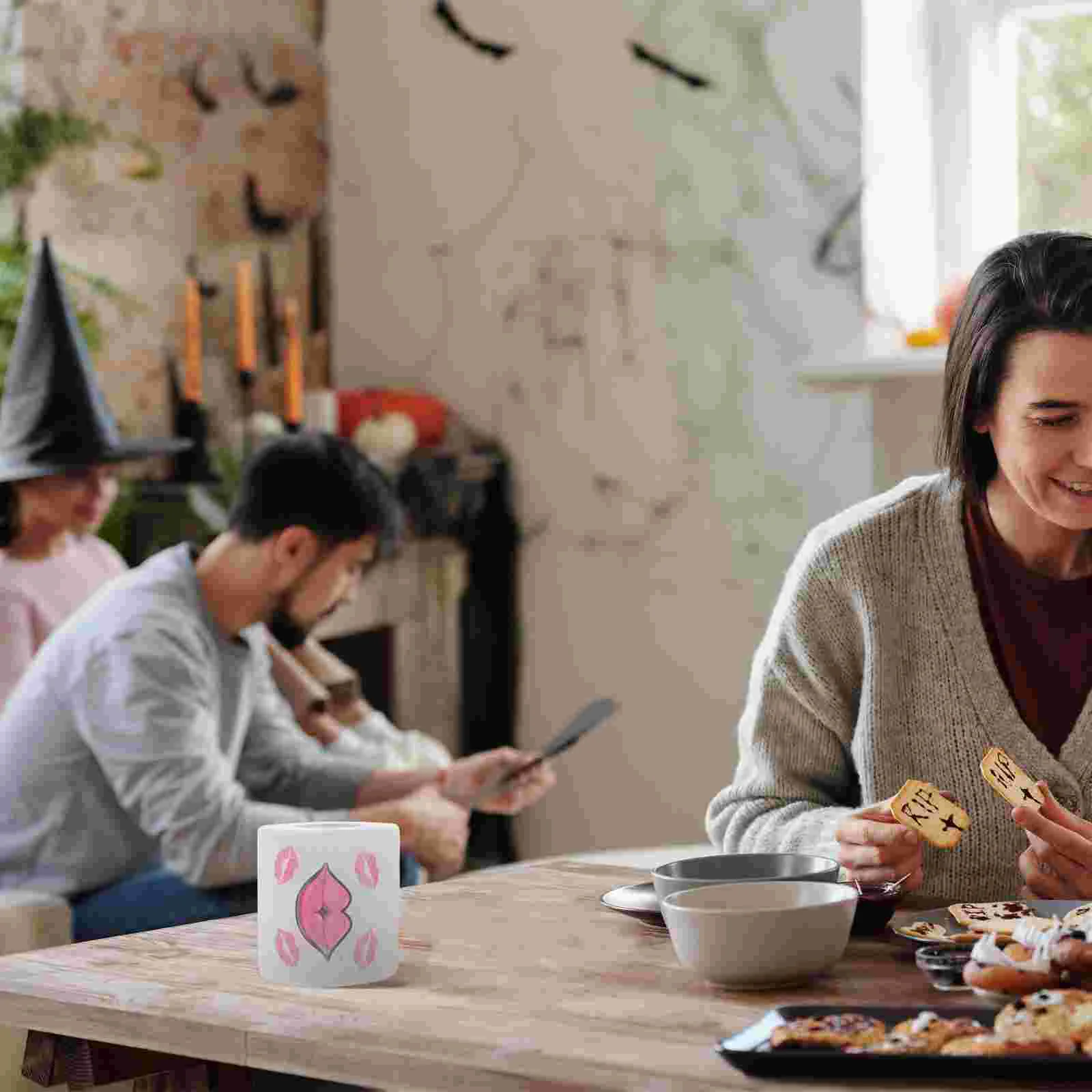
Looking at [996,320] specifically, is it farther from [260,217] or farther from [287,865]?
[260,217]

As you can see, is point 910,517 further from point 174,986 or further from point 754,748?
point 174,986

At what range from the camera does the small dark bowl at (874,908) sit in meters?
1.29

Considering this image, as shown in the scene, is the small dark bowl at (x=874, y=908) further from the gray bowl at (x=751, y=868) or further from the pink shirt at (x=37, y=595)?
the pink shirt at (x=37, y=595)

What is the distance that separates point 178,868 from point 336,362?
198cm

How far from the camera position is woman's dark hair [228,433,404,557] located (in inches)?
96.0

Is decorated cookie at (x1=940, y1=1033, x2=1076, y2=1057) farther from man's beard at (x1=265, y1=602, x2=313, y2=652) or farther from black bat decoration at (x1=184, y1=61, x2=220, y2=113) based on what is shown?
black bat decoration at (x1=184, y1=61, x2=220, y2=113)

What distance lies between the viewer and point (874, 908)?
1300mm

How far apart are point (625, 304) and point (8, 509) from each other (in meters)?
1.42

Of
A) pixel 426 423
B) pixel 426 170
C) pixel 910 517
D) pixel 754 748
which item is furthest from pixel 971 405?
pixel 426 170

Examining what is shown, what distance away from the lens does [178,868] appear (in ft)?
7.37

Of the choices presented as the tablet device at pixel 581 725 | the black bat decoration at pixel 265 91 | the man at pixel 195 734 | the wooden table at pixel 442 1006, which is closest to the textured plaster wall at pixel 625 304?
the black bat decoration at pixel 265 91

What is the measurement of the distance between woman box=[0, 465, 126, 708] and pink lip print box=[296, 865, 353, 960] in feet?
5.39

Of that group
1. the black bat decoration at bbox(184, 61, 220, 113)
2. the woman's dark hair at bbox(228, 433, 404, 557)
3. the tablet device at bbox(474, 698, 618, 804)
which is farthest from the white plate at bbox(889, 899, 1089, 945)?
the black bat decoration at bbox(184, 61, 220, 113)

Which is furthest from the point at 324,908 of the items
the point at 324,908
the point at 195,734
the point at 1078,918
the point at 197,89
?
the point at 197,89
